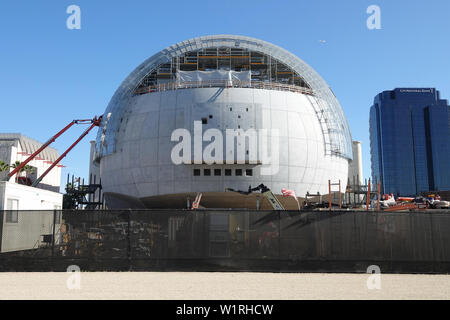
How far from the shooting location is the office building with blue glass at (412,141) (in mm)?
176625

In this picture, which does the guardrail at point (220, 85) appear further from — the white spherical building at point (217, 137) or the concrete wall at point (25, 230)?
the concrete wall at point (25, 230)

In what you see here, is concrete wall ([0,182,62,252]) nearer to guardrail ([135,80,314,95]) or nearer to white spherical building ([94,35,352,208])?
white spherical building ([94,35,352,208])

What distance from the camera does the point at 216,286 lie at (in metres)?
13.0

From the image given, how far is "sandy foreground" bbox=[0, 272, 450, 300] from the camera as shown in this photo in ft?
37.0

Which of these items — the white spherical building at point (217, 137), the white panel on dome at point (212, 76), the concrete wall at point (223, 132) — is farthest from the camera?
the white panel on dome at point (212, 76)

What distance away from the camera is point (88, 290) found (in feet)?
39.4

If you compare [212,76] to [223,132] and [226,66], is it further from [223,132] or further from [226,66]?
[226,66]

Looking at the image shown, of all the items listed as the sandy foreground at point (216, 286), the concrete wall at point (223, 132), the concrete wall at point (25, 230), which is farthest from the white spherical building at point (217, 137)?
the sandy foreground at point (216, 286)

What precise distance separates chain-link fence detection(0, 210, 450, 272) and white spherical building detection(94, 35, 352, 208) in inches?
800

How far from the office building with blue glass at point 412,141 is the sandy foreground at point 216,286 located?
574 feet

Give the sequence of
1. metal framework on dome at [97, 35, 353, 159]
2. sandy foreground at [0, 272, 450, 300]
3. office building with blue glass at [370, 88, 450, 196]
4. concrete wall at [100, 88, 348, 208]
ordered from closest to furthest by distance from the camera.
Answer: sandy foreground at [0, 272, 450, 300]
concrete wall at [100, 88, 348, 208]
metal framework on dome at [97, 35, 353, 159]
office building with blue glass at [370, 88, 450, 196]

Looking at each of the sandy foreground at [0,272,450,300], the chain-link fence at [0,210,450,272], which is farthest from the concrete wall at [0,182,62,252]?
the sandy foreground at [0,272,450,300]
